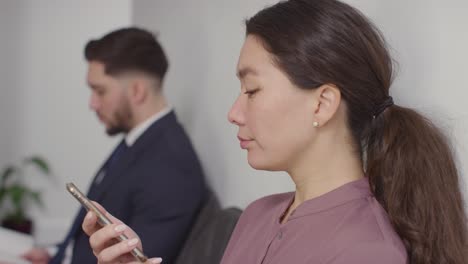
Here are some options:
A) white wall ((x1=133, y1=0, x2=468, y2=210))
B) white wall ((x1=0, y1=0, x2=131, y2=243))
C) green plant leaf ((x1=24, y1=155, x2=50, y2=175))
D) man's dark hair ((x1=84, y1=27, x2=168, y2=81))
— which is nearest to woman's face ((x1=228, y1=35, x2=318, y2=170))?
white wall ((x1=133, y1=0, x2=468, y2=210))

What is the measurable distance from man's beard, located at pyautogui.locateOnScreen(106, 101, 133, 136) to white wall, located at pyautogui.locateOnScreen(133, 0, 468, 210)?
0.87ft

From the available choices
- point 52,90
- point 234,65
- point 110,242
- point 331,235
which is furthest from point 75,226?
point 52,90

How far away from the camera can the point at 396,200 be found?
1146 millimetres

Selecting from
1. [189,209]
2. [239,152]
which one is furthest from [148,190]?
[239,152]

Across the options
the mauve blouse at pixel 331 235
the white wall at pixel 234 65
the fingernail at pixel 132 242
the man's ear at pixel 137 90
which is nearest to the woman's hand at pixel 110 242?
the fingernail at pixel 132 242

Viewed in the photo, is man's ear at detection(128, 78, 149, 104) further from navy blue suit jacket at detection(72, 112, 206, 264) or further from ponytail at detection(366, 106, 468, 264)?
ponytail at detection(366, 106, 468, 264)

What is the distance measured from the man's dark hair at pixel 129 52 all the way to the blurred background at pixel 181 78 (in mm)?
179

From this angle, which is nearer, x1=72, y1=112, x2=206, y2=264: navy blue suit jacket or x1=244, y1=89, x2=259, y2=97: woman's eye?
x1=244, y1=89, x2=259, y2=97: woman's eye

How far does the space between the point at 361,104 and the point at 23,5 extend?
3.31 metres

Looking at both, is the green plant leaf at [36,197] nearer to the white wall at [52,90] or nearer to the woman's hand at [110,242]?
the white wall at [52,90]

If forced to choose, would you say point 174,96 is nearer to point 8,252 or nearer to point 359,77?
point 8,252

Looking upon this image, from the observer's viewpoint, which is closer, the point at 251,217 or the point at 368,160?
the point at 368,160

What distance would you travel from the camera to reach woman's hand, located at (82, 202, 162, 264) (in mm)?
1182

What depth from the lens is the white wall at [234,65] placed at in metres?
1.19
